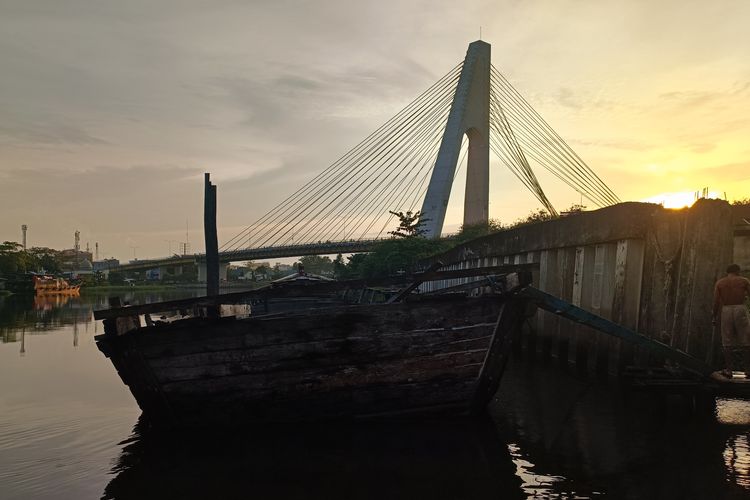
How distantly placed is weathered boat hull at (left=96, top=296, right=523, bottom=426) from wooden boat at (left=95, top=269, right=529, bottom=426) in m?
0.01

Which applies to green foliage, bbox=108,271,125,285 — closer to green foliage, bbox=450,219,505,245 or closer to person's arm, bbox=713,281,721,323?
green foliage, bbox=450,219,505,245

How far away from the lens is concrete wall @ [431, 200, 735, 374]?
9.36 m

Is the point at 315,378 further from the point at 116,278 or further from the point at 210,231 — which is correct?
the point at 116,278

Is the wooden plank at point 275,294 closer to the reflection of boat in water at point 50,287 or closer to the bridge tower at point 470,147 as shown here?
the bridge tower at point 470,147

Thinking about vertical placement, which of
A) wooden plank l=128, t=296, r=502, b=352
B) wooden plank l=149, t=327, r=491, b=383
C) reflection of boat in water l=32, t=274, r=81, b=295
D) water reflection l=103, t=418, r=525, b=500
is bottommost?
reflection of boat in water l=32, t=274, r=81, b=295

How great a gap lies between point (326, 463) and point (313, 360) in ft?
4.88

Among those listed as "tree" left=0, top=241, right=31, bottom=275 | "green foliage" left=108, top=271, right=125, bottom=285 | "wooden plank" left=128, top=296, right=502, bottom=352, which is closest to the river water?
"wooden plank" left=128, top=296, right=502, bottom=352

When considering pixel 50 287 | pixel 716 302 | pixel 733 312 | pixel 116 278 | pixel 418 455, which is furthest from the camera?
pixel 116 278

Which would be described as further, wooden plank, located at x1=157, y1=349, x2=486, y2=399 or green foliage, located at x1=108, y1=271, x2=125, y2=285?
green foliage, located at x1=108, y1=271, x2=125, y2=285

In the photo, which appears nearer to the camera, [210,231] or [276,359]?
[276,359]

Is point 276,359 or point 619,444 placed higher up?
point 276,359

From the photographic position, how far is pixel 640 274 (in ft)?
34.4

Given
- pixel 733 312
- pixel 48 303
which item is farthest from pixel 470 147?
pixel 733 312

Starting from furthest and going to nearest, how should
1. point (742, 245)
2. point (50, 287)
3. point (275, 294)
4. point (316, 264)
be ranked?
1. point (316, 264)
2. point (50, 287)
3. point (742, 245)
4. point (275, 294)
